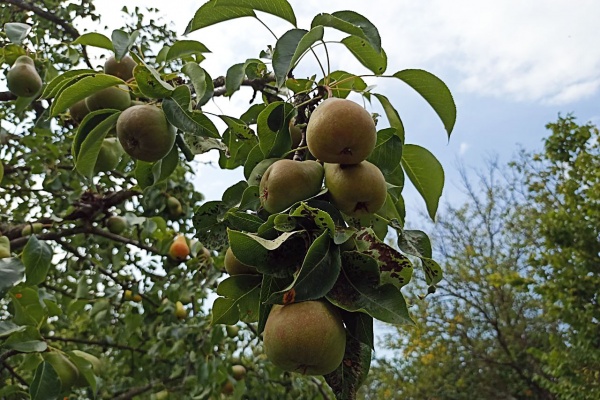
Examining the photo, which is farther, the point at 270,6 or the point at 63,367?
the point at 63,367

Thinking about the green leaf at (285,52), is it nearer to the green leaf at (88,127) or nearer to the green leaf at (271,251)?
the green leaf at (271,251)

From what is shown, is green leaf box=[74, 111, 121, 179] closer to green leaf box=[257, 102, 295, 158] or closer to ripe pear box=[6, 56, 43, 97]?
green leaf box=[257, 102, 295, 158]

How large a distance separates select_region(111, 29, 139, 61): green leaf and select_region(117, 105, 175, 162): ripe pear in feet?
0.45

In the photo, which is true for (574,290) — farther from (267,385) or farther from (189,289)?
(189,289)

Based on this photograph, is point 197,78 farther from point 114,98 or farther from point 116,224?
point 116,224

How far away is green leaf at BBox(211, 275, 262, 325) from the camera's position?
0.81 metres

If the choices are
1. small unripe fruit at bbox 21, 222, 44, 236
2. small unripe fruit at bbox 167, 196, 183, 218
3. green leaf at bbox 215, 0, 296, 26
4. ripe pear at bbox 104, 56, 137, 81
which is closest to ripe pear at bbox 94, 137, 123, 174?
ripe pear at bbox 104, 56, 137, 81

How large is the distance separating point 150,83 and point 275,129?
0.80 feet

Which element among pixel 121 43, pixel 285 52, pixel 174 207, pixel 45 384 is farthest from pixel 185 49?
pixel 174 207

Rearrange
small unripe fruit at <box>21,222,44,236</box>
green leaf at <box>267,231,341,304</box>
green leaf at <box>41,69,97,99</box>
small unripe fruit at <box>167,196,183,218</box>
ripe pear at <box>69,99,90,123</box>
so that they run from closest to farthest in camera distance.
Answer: green leaf at <box>267,231,341,304</box>, green leaf at <box>41,69,97,99</box>, ripe pear at <box>69,99,90,123</box>, small unripe fruit at <box>21,222,44,236</box>, small unripe fruit at <box>167,196,183,218</box>

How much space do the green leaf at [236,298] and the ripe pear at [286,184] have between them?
0.40 feet

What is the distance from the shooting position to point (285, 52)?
2.81 ft

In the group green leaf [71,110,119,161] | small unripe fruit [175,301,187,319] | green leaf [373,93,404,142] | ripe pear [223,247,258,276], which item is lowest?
ripe pear [223,247,258,276]

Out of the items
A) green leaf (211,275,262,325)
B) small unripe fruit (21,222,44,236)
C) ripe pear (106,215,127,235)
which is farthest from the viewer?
ripe pear (106,215,127,235)
